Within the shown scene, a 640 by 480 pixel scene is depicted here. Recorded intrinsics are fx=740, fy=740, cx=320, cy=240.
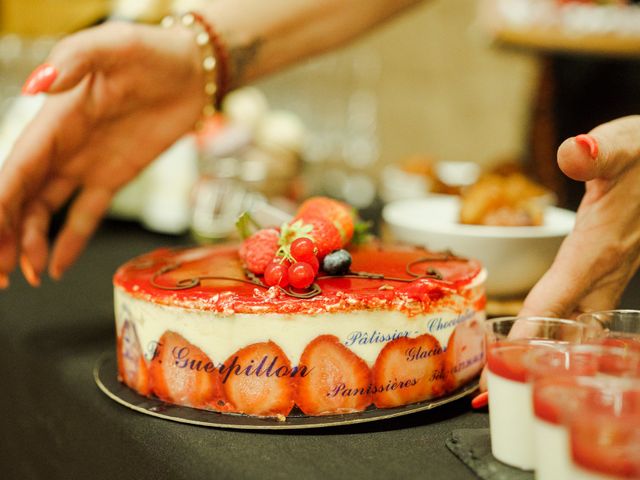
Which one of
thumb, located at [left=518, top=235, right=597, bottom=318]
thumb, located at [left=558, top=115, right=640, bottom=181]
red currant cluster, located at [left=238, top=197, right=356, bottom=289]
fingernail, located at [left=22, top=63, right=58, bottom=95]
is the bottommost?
thumb, located at [left=518, top=235, right=597, bottom=318]

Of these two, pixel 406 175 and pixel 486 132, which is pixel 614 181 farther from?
pixel 486 132

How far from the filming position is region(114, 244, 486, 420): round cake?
109cm

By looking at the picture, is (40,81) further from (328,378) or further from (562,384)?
(562,384)

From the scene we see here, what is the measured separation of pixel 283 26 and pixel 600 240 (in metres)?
1.08

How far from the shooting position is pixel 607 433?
723 millimetres

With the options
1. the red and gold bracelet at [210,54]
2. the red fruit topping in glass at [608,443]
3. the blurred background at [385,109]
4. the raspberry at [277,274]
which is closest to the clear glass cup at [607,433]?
the red fruit topping in glass at [608,443]

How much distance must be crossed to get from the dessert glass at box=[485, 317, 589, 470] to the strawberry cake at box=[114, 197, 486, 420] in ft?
0.58

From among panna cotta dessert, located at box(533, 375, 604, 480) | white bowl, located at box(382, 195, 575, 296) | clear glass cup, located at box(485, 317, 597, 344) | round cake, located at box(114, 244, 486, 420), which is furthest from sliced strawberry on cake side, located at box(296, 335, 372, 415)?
white bowl, located at box(382, 195, 575, 296)

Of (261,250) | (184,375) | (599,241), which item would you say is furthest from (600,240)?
(184,375)

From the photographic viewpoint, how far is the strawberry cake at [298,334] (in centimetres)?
109

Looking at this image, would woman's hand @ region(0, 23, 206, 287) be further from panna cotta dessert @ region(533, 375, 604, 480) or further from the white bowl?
panna cotta dessert @ region(533, 375, 604, 480)

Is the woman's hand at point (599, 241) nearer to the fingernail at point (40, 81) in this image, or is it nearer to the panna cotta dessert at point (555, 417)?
the panna cotta dessert at point (555, 417)

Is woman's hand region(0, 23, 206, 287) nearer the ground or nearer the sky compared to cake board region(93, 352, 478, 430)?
nearer the sky

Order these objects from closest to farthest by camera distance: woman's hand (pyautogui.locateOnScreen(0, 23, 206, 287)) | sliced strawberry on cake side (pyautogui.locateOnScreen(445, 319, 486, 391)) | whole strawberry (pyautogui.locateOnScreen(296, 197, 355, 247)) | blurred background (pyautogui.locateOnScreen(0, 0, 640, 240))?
sliced strawberry on cake side (pyautogui.locateOnScreen(445, 319, 486, 391))
whole strawberry (pyautogui.locateOnScreen(296, 197, 355, 247))
woman's hand (pyautogui.locateOnScreen(0, 23, 206, 287))
blurred background (pyautogui.locateOnScreen(0, 0, 640, 240))
